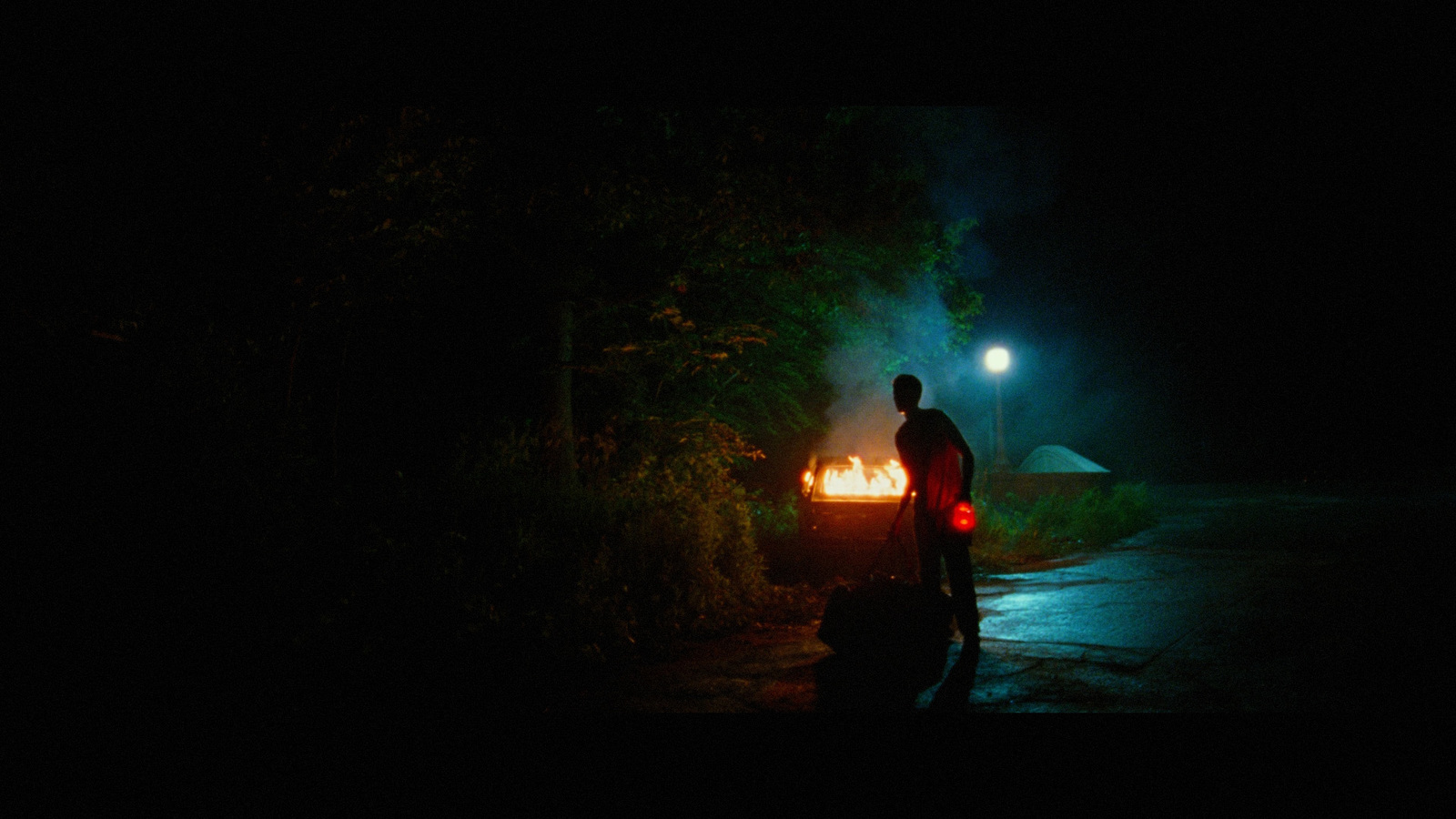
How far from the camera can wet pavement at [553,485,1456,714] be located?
14.4ft

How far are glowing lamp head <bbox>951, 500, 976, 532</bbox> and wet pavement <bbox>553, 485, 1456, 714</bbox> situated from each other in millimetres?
838

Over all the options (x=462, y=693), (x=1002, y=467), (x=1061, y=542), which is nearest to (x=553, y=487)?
(x=462, y=693)

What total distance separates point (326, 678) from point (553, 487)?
8.86ft

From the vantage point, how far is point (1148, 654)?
5289 mm

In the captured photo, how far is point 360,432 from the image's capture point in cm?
868

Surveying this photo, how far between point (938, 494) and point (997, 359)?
11098 millimetres

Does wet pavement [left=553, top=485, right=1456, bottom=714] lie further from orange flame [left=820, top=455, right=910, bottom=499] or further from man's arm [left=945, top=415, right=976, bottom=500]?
orange flame [left=820, top=455, right=910, bottom=499]

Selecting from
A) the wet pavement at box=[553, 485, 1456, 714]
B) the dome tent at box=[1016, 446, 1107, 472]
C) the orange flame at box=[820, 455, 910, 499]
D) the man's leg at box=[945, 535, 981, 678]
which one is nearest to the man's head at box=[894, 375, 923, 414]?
the man's leg at box=[945, 535, 981, 678]

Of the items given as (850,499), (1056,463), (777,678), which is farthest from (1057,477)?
(777,678)

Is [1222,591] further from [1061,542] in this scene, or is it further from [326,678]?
[326,678]

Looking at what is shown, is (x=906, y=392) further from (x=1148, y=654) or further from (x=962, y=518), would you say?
(x=1148, y=654)

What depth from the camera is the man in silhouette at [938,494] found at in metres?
5.47

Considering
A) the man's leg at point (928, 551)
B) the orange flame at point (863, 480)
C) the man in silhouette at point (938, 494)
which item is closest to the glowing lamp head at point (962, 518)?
the man in silhouette at point (938, 494)

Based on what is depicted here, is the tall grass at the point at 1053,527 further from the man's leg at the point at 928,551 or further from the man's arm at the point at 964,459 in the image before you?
the man's arm at the point at 964,459
